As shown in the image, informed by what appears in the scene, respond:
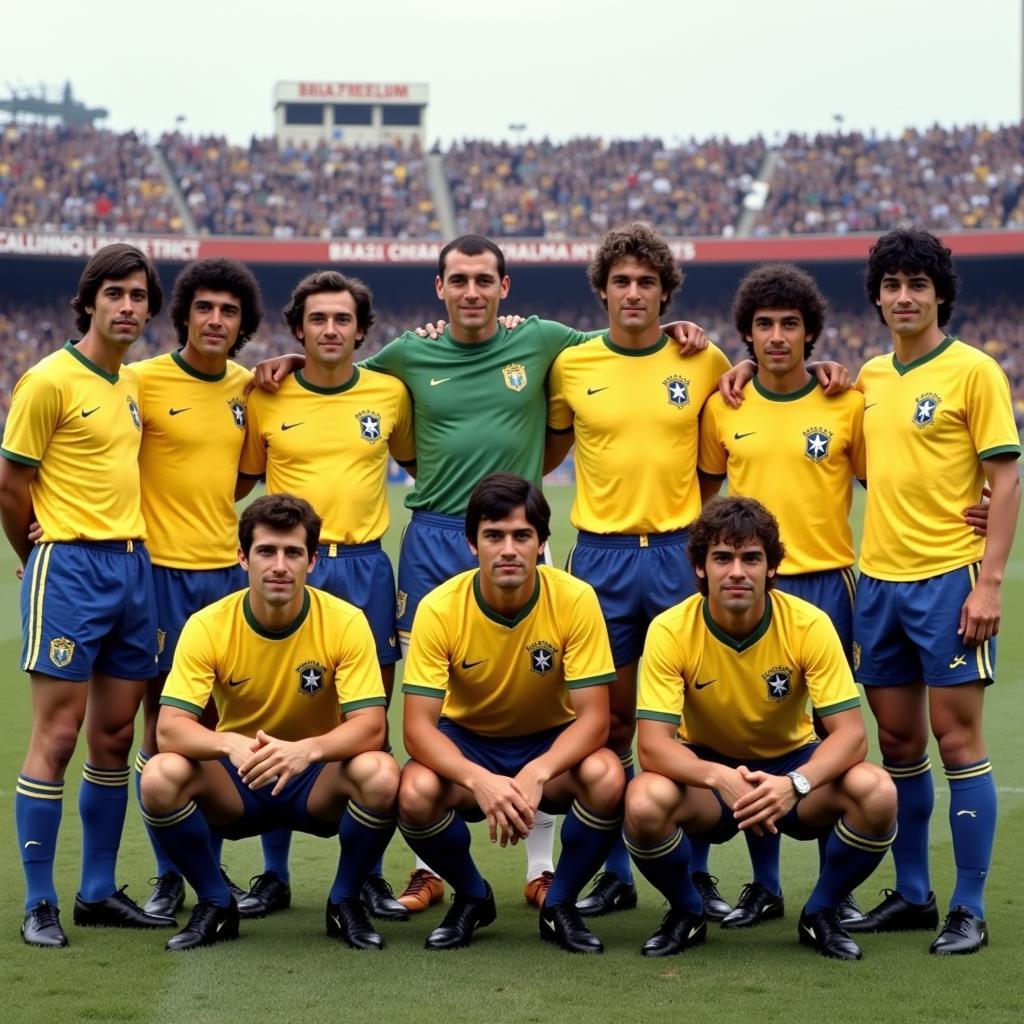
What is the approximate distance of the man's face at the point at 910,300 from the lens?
483 centimetres

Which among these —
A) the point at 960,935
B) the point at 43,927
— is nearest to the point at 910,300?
the point at 960,935

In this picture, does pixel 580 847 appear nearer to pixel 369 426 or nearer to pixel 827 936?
Answer: pixel 827 936

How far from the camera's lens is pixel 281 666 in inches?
189

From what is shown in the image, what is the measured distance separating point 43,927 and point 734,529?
2.48 m

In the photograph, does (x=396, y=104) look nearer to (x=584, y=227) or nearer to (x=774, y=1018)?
(x=584, y=227)

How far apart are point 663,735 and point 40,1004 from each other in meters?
1.92

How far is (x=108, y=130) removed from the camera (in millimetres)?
41312

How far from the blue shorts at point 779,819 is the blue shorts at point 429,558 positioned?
1135mm

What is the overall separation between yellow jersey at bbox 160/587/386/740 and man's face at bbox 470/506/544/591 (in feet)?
1.57

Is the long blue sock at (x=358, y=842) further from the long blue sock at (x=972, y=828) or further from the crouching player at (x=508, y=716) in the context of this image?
the long blue sock at (x=972, y=828)

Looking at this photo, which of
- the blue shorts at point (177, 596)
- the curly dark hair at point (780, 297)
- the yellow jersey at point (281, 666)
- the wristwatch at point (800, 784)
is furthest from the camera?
the blue shorts at point (177, 596)

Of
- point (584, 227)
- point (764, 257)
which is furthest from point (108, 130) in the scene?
point (764, 257)

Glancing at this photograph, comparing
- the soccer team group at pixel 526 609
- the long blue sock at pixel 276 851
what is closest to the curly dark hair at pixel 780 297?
the soccer team group at pixel 526 609

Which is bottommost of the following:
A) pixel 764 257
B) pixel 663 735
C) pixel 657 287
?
pixel 663 735
